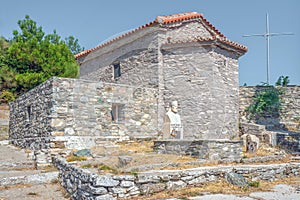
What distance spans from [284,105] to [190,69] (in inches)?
241

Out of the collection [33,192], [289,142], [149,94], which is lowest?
[33,192]

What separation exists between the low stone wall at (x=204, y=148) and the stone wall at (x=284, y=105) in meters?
6.74

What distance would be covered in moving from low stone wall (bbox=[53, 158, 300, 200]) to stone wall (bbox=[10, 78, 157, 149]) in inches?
132

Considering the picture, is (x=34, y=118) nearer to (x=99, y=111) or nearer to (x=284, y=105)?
(x=99, y=111)

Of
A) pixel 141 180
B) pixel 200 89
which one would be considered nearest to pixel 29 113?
pixel 200 89

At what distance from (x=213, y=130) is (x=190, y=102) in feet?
4.45

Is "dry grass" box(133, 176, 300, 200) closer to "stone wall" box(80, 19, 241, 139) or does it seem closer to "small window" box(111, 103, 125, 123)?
"stone wall" box(80, 19, 241, 139)

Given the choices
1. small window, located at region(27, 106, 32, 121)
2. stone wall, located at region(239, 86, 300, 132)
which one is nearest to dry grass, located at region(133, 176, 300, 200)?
small window, located at region(27, 106, 32, 121)

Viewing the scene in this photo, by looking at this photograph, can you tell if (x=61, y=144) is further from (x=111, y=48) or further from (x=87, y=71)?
(x=87, y=71)

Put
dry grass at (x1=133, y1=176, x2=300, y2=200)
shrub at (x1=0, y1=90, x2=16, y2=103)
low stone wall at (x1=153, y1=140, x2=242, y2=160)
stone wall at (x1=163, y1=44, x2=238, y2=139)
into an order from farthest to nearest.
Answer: shrub at (x1=0, y1=90, x2=16, y2=103)
stone wall at (x1=163, y1=44, x2=238, y2=139)
low stone wall at (x1=153, y1=140, x2=242, y2=160)
dry grass at (x1=133, y1=176, x2=300, y2=200)

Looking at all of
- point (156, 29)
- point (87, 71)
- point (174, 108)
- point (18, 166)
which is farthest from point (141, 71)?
point (18, 166)

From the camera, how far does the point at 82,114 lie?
10203mm

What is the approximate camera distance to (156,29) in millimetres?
12188

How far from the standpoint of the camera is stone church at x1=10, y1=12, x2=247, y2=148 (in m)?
10.1
